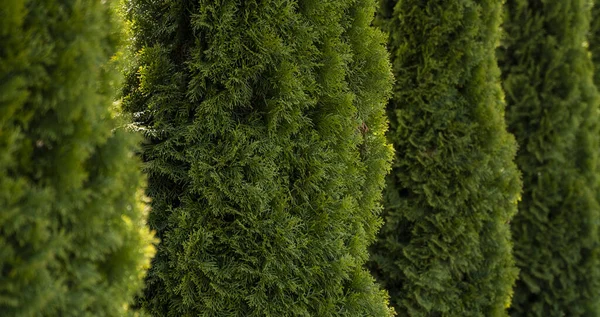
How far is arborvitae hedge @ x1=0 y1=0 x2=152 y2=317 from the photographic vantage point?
140 cm

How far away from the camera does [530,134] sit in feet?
19.4

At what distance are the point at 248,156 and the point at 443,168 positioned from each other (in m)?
2.24

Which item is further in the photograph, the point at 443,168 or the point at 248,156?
the point at 443,168

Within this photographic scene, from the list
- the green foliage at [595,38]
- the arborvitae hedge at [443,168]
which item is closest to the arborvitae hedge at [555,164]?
the arborvitae hedge at [443,168]

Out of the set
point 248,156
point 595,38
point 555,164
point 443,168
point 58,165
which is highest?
point 595,38

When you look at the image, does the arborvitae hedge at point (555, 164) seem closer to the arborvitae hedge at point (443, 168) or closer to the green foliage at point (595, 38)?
the arborvitae hedge at point (443, 168)

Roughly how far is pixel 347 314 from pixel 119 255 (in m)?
1.47

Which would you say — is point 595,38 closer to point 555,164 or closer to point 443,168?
point 555,164

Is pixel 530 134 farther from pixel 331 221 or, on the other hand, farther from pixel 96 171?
Answer: pixel 96 171

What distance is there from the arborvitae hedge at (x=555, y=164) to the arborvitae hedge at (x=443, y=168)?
160 cm

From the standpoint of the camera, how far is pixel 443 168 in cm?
436

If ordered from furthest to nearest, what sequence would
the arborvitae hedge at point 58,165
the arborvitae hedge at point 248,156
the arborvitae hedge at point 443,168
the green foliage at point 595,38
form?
the green foliage at point 595,38 → the arborvitae hedge at point 443,168 → the arborvitae hedge at point 248,156 → the arborvitae hedge at point 58,165

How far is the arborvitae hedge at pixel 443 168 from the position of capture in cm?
432

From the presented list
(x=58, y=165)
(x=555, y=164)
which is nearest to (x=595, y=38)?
(x=555, y=164)
